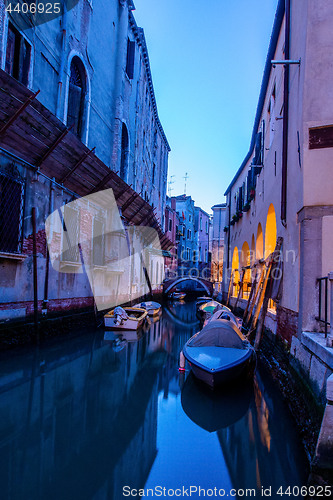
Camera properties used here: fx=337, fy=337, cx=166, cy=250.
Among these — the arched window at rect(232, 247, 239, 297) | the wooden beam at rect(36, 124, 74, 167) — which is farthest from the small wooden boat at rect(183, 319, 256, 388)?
the arched window at rect(232, 247, 239, 297)

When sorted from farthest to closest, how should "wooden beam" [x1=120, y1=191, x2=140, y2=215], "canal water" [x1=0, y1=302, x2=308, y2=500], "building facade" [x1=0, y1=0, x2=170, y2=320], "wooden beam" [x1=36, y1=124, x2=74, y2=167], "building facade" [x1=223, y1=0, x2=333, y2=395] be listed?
"wooden beam" [x1=120, y1=191, x2=140, y2=215] → "wooden beam" [x1=36, y1=124, x2=74, y2=167] → "building facade" [x1=0, y1=0, x2=170, y2=320] → "building facade" [x1=223, y1=0, x2=333, y2=395] → "canal water" [x1=0, y1=302, x2=308, y2=500]

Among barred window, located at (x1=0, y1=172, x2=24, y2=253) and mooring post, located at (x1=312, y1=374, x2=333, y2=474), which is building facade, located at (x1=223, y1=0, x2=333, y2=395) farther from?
barred window, located at (x1=0, y1=172, x2=24, y2=253)

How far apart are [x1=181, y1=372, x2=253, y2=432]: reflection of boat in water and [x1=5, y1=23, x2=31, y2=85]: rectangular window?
7113 mm

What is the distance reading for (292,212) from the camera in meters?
5.80

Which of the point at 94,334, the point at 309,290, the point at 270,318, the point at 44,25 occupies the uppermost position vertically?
the point at 44,25

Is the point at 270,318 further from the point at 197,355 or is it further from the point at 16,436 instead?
the point at 16,436

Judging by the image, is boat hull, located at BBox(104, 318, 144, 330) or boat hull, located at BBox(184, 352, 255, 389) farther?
boat hull, located at BBox(104, 318, 144, 330)

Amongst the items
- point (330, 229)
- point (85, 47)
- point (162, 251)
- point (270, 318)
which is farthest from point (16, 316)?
point (162, 251)

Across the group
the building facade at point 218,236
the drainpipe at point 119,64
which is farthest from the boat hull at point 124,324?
the building facade at point 218,236

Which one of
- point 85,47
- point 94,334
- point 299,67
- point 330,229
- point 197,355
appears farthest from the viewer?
point 85,47

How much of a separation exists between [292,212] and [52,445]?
4857mm

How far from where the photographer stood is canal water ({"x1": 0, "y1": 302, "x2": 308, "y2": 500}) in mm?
2768

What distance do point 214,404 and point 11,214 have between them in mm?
5074

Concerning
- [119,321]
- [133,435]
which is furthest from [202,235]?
[133,435]
